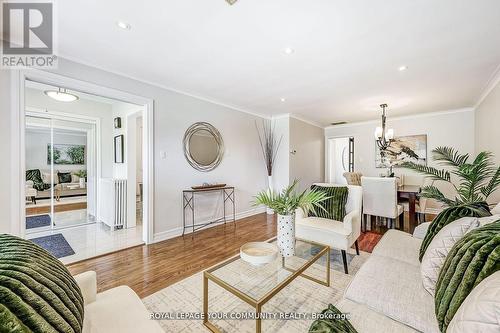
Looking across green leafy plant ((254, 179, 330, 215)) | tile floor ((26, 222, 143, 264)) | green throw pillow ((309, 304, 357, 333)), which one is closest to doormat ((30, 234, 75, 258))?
tile floor ((26, 222, 143, 264))

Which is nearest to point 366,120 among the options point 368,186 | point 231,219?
point 368,186

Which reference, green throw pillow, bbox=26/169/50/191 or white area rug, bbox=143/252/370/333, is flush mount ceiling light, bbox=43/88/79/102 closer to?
green throw pillow, bbox=26/169/50/191

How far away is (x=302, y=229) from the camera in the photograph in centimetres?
246

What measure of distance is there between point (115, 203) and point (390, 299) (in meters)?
3.97

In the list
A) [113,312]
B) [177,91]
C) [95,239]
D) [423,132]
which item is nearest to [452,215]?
[113,312]

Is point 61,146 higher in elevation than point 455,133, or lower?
lower

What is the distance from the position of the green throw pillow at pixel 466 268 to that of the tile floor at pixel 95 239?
327 cm

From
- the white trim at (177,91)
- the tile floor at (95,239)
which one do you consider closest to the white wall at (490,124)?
the white trim at (177,91)

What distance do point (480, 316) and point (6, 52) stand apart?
146 inches

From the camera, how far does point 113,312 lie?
3.40ft

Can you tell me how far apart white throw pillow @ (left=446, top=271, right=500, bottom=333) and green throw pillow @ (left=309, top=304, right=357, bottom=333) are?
14.2 inches

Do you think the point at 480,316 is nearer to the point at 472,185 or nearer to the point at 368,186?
the point at 472,185

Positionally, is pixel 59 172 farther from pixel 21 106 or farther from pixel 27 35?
pixel 27 35

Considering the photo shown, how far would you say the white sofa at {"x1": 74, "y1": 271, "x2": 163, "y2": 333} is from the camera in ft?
3.06
